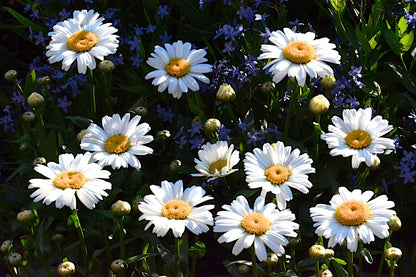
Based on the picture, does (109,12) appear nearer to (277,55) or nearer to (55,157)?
(55,157)

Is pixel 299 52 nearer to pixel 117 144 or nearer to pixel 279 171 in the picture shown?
pixel 279 171

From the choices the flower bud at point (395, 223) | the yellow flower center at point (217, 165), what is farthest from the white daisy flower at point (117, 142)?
the flower bud at point (395, 223)

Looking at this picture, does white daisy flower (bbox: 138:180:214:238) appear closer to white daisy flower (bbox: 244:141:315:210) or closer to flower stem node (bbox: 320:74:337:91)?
white daisy flower (bbox: 244:141:315:210)

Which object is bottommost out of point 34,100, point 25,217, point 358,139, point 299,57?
point 25,217

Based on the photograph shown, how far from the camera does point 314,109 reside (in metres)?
2.49

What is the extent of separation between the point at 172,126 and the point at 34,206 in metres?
0.69

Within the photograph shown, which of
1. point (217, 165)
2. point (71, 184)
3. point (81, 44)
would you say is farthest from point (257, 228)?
point (81, 44)

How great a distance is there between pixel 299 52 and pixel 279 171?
451 millimetres

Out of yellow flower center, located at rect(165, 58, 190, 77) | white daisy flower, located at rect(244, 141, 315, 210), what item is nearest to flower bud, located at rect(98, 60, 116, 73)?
yellow flower center, located at rect(165, 58, 190, 77)

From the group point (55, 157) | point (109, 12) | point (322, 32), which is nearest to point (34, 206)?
point (55, 157)

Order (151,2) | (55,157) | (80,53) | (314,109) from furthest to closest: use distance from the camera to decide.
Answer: (151,2)
(55,157)
(80,53)
(314,109)

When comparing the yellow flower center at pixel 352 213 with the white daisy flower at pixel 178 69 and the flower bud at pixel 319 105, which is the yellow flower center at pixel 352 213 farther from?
the white daisy flower at pixel 178 69

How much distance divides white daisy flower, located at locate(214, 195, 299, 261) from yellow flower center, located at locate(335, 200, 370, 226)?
142 millimetres

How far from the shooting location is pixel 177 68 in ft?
8.92
